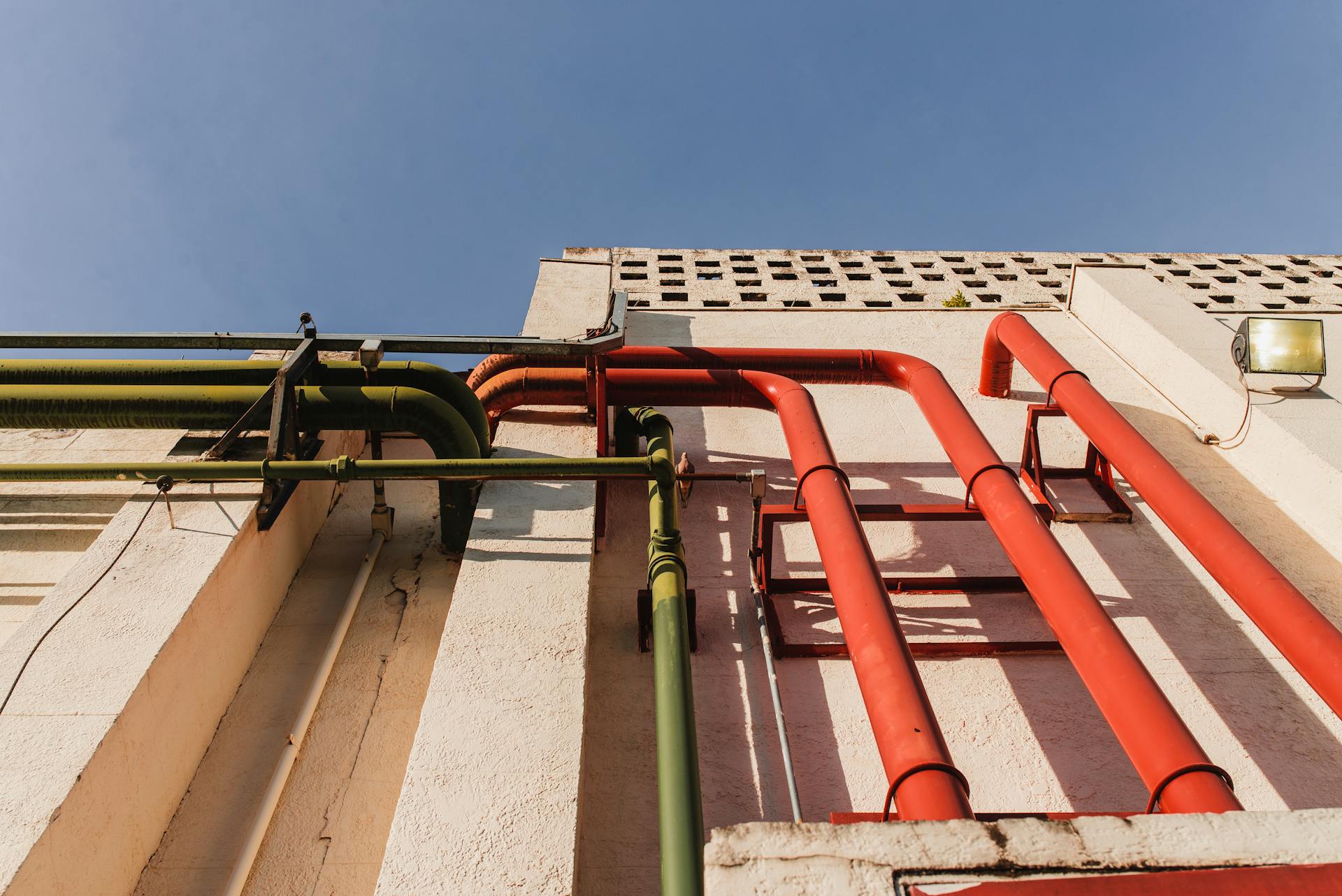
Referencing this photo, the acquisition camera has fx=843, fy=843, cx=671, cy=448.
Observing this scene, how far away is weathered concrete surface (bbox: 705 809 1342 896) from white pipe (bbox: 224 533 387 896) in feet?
11.2

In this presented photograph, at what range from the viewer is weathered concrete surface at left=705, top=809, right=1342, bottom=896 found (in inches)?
99.9

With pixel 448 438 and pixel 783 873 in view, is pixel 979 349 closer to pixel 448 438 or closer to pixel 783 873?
pixel 448 438

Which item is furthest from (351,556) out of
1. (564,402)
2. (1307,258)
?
(1307,258)

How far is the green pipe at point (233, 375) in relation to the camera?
7230 millimetres

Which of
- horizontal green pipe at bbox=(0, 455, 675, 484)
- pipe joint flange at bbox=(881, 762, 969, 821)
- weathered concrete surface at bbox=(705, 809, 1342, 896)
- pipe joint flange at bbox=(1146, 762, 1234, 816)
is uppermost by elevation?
horizontal green pipe at bbox=(0, 455, 675, 484)

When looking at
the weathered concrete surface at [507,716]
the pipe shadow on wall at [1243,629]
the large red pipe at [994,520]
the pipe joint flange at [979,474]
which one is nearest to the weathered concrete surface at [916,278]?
the large red pipe at [994,520]

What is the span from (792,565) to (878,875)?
516 centimetres

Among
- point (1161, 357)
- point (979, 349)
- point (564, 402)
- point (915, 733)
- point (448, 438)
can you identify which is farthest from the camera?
point (979, 349)

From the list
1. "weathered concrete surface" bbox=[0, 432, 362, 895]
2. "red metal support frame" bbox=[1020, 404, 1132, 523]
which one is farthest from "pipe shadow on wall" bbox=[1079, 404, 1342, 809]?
"weathered concrete surface" bbox=[0, 432, 362, 895]

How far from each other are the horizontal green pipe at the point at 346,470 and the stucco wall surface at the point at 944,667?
1.17m

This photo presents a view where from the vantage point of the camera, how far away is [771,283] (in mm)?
14523

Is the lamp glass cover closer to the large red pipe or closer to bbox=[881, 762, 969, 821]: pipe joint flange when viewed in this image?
the large red pipe

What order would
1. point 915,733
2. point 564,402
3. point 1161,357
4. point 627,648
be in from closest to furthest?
1. point 915,733
2. point 627,648
3. point 564,402
4. point 1161,357

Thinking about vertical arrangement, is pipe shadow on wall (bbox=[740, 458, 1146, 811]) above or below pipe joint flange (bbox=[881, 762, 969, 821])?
above
